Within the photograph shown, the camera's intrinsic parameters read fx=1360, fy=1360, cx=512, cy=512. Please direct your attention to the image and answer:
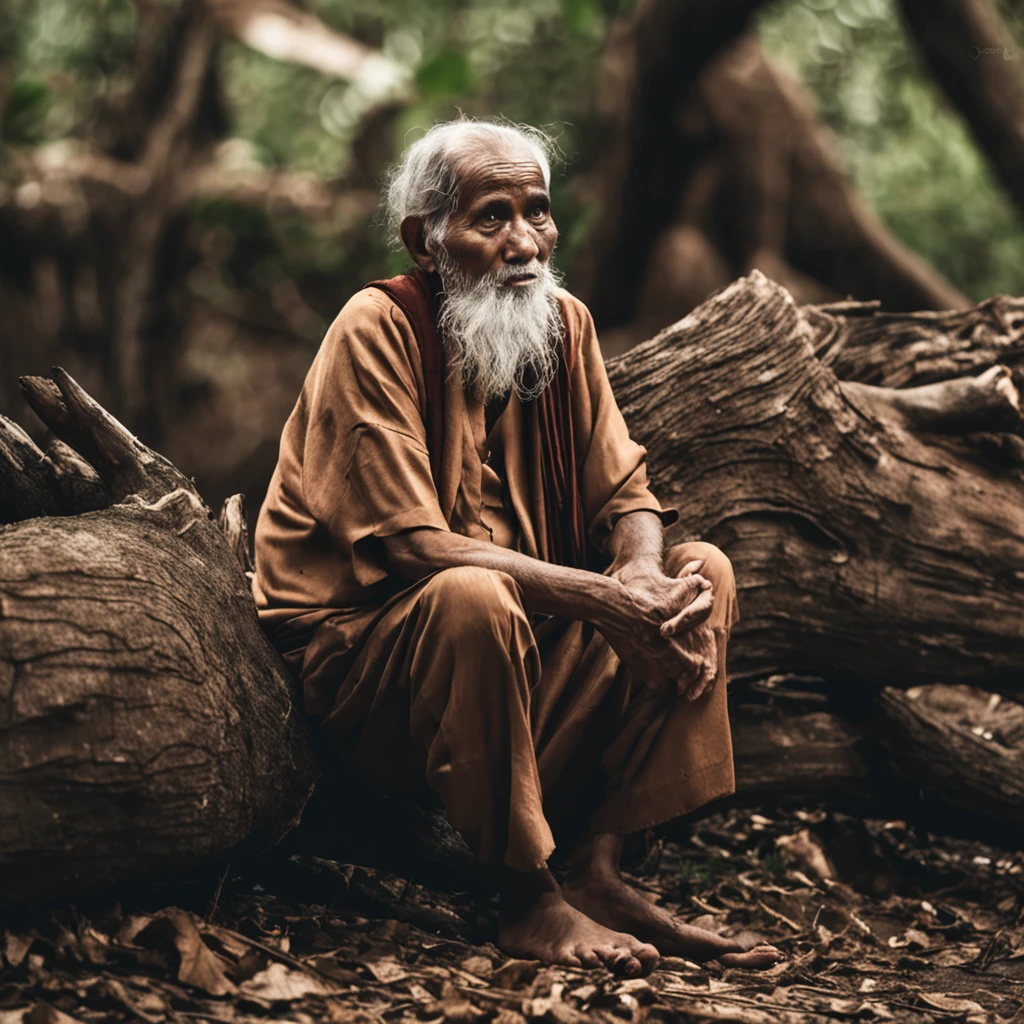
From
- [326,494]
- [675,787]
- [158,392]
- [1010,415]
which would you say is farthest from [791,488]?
[158,392]

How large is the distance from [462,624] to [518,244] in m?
1.10

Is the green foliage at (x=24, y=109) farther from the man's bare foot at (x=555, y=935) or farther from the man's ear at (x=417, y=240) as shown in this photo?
the man's bare foot at (x=555, y=935)

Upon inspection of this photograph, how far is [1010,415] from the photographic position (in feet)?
15.4

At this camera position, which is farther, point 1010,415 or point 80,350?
point 80,350

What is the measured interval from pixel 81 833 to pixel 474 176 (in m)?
1.92

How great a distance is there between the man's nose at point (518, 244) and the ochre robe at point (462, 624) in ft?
1.02

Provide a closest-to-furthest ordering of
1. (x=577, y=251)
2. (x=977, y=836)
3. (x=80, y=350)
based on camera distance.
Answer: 1. (x=977, y=836)
2. (x=577, y=251)
3. (x=80, y=350)

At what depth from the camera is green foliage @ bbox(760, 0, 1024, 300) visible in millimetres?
12992

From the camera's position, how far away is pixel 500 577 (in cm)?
324

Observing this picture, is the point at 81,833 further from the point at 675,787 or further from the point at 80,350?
the point at 80,350

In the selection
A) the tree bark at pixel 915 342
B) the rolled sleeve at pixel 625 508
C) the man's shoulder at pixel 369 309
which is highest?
the man's shoulder at pixel 369 309

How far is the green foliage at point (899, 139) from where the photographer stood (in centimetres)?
1299

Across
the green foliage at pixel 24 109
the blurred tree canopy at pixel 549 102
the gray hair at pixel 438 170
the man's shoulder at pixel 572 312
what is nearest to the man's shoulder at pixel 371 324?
the gray hair at pixel 438 170

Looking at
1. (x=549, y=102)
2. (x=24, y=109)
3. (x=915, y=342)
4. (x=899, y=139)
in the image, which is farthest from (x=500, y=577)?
(x=899, y=139)
